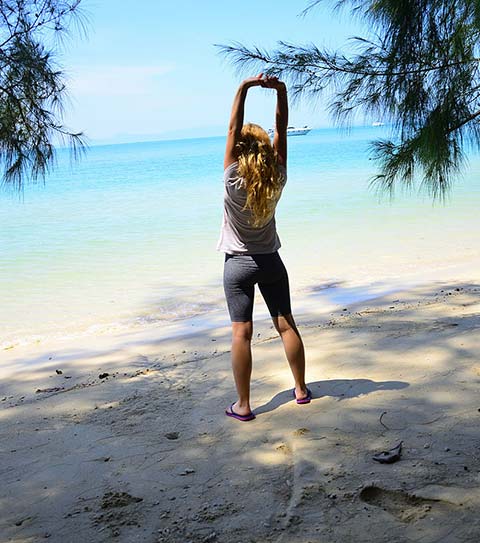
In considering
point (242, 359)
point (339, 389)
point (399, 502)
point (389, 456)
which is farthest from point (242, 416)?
point (399, 502)

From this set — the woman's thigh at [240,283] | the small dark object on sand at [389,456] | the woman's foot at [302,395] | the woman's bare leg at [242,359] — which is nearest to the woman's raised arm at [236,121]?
the woman's thigh at [240,283]

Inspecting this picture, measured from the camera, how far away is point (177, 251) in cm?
1079

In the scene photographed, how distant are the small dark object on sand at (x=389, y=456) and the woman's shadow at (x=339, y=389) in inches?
24.7

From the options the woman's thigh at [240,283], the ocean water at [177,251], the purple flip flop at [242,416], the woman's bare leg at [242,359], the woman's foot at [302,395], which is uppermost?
the woman's thigh at [240,283]

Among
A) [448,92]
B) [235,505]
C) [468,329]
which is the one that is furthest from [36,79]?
[468,329]

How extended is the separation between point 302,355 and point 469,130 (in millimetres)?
1895

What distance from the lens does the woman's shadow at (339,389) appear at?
3.27 metres

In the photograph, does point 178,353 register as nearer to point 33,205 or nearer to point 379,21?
point 379,21

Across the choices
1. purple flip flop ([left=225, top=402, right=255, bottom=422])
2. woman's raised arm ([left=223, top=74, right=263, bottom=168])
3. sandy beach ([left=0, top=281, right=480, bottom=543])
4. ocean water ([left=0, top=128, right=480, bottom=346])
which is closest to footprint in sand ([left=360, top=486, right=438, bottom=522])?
sandy beach ([left=0, top=281, right=480, bottom=543])

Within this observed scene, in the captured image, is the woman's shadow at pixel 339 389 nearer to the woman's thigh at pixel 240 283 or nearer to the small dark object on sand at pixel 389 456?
the woman's thigh at pixel 240 283

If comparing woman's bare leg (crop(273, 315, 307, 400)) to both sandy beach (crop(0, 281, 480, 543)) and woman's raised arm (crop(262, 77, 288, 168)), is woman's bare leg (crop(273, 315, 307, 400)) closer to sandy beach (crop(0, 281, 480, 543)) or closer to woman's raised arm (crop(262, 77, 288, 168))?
sandy beach (crop(0, 281, 480, 543))

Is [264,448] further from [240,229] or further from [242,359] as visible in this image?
[240,229]

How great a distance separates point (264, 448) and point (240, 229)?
94cm

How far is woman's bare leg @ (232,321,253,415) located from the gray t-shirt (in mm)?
342
